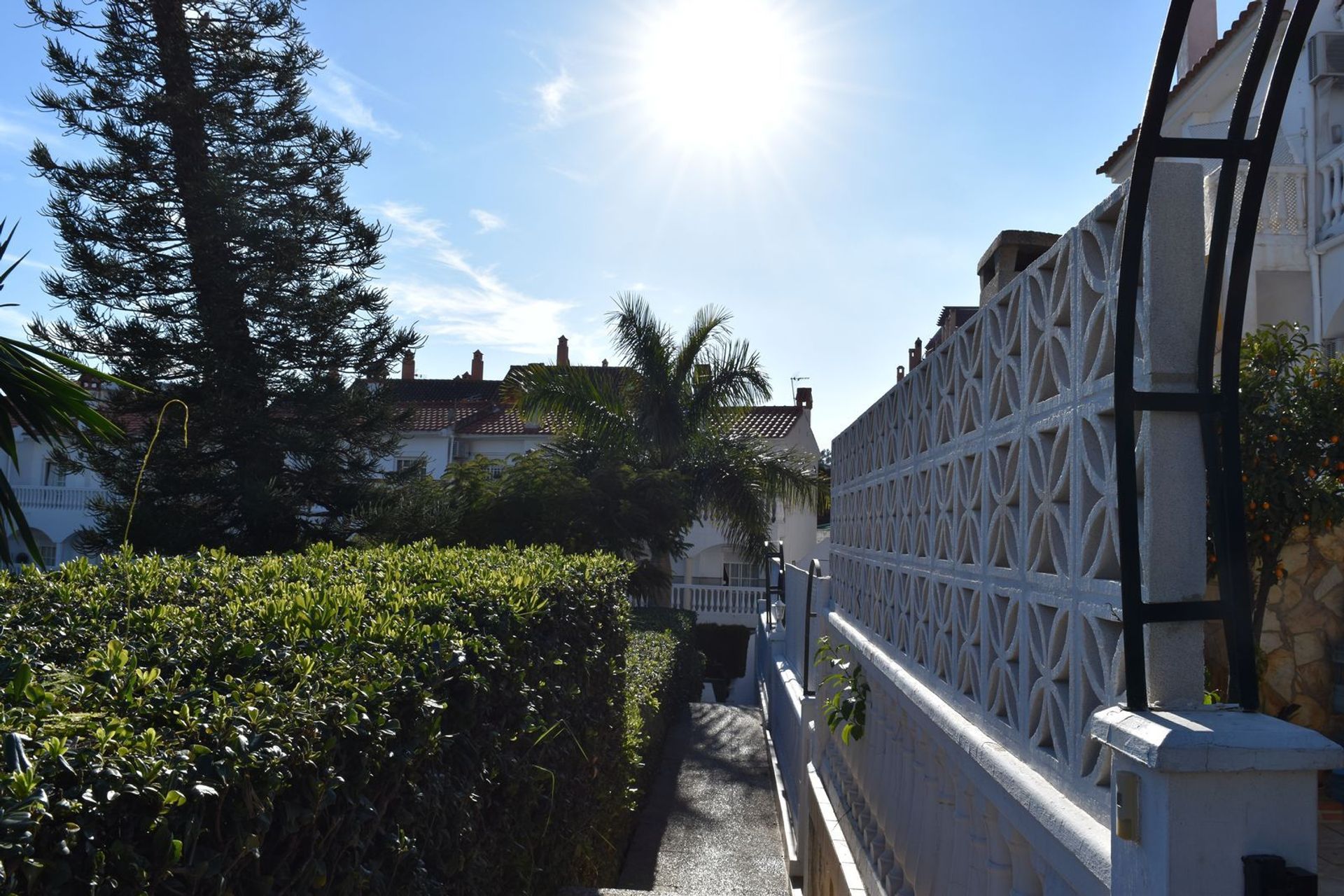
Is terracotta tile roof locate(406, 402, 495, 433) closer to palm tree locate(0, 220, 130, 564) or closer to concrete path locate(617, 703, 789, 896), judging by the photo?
concrete path locate(617, 703, 789, 896)

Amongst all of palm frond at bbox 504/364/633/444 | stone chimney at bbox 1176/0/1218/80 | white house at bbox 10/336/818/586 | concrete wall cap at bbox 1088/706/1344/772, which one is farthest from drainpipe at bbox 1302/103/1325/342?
white house at bbox 10/336/818/586

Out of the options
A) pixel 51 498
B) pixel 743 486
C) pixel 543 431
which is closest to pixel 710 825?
pixel 743 486

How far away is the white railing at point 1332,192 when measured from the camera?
10062 mm

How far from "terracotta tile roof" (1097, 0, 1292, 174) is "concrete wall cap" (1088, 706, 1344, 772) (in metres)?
9.94

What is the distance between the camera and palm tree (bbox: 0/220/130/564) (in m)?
3.79

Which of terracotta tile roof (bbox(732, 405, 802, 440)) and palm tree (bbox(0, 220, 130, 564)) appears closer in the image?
palm tree (bbox(0, 220, 130, 564))

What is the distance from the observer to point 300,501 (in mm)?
17188

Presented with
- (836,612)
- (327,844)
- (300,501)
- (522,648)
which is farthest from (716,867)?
(300,501)

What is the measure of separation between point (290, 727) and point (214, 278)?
53.1 ft

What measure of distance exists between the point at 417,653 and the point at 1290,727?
7.03 feet

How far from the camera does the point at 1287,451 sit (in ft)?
19.1

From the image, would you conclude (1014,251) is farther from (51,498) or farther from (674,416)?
(51,498)

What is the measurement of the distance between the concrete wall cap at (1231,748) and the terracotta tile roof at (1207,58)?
32.6 ft

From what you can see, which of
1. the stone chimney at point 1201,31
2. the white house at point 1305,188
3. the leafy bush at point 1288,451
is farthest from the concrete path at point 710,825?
the stone chimney at point 1201,31
